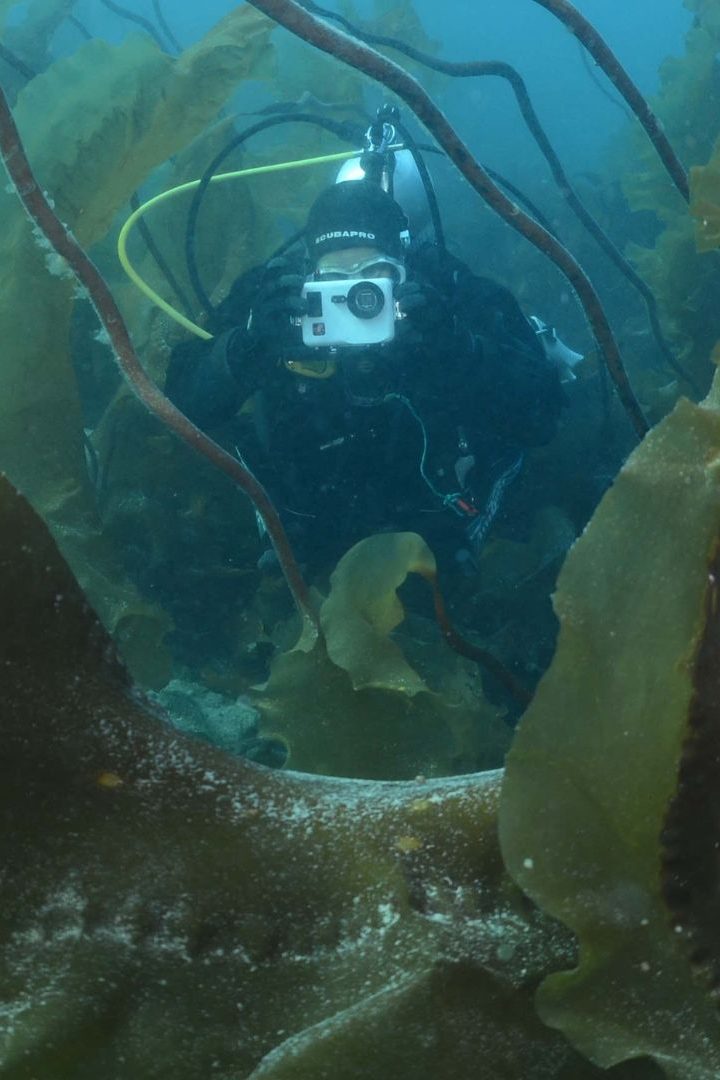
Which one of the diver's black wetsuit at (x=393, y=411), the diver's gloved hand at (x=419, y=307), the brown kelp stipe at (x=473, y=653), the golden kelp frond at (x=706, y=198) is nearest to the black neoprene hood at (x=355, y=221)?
the diver's black wetsuit at (x=393, y=411)

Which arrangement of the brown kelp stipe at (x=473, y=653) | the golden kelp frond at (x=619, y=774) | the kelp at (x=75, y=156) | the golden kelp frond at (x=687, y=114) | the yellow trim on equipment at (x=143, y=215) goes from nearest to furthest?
the golden kelp frond at (x=619, y=774) → the brown kelp stipe at (x=473, y=653) → the kelp at (x=75, y=156) → the yellow trim on equipment at (x=143, y=215) → the golden kelp frond at (x=687, y=114)

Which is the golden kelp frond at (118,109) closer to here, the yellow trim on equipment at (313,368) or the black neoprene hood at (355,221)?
the black neoprene hood at (355,221)

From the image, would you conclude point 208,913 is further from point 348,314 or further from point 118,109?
point 118,109

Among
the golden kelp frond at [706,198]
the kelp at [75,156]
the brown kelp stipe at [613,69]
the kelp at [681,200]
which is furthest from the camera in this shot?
the kelp at [681,200]

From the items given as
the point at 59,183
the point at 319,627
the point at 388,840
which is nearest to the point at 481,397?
the point at 319,627

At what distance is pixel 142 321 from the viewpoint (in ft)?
11.4

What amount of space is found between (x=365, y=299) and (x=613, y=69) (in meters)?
1.14

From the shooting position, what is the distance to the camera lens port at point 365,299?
2717 millimetres

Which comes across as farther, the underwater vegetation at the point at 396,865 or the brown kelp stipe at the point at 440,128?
the brown kelp stipe at the point at 440,128

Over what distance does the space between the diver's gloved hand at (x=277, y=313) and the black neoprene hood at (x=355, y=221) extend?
9.1 inches

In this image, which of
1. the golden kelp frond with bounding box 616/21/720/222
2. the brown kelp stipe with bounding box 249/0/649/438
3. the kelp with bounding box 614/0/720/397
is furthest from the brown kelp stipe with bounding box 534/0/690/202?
the golden kelp frond with bounding box 616/21/720/222

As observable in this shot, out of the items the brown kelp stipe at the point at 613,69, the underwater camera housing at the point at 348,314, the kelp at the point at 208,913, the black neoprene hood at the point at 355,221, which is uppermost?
the brown kelp stipe at the point at 613,69

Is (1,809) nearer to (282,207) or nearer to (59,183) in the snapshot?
(59,183)

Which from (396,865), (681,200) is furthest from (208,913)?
(681,200)
